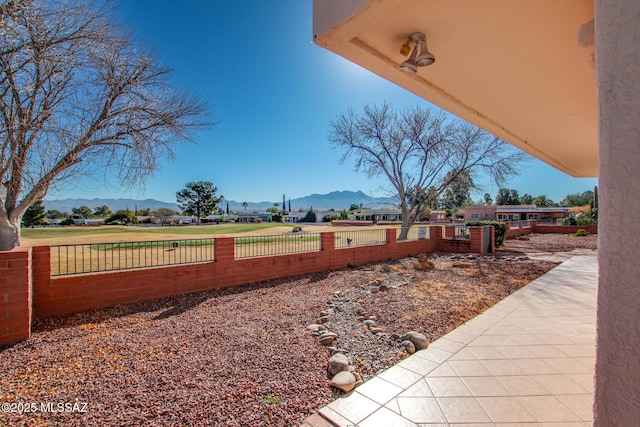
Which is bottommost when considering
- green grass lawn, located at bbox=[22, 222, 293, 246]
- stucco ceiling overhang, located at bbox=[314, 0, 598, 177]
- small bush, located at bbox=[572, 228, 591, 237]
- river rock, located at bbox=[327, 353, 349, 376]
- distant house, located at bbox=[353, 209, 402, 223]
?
green grass lawn, located at bbox=[22, 222, 293, 246]

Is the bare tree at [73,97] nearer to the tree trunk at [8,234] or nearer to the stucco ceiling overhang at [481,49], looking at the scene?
the tree trunk at [8,234]

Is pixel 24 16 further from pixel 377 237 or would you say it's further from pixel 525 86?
pixel 377 237

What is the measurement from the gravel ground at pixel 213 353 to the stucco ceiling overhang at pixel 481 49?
2917 mm

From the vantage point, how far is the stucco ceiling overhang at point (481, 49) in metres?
1.77

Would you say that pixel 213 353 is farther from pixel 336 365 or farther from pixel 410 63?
pixel 410 63

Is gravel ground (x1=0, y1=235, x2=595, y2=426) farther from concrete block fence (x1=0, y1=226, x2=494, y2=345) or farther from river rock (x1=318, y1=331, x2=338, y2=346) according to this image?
concrete block fence (x1=0, y1=226, x2=494, y2=345)

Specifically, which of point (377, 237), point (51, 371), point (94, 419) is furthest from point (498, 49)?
point (377, 237)

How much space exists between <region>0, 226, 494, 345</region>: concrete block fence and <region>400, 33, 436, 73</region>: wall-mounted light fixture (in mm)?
5051

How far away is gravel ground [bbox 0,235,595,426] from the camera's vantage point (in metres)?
2.29

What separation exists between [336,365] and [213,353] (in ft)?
4.84

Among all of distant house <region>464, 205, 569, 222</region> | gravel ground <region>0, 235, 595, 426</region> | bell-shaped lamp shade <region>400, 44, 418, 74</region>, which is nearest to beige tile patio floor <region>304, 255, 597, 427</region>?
gravel ground <region>0, 235, 595, 426</region>

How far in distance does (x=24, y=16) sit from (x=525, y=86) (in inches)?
238

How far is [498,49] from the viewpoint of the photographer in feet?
7.32

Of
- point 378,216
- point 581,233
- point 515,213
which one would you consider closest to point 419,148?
point 581,233
